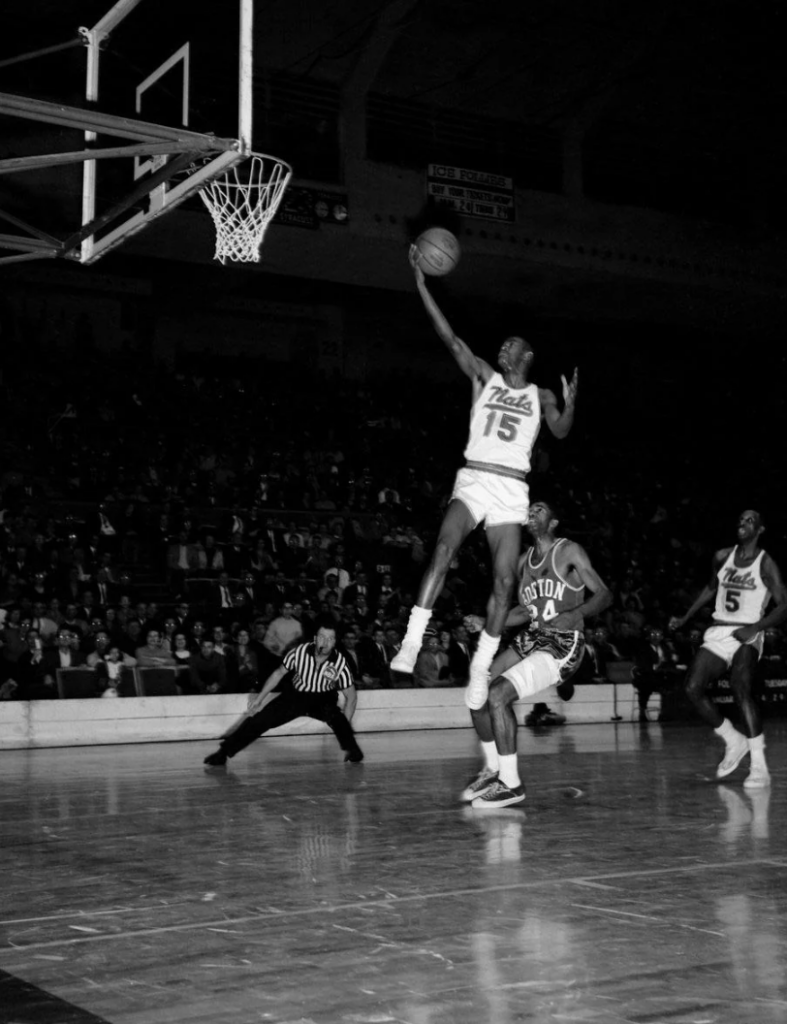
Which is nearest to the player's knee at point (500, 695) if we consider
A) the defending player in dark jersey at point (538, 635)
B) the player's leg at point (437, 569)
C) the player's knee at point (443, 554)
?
the defending player in dark jersey at point (538, 635)

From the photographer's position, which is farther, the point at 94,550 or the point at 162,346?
the point at 162,346

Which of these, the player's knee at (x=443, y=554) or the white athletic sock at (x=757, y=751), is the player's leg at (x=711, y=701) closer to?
the white athletic sock at (x=757, y=751)

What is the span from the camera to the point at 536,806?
8.46 meters

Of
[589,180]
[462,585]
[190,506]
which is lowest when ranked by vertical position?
[462,585]

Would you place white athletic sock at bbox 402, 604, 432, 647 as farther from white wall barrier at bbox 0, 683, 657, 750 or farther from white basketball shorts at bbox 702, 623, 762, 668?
white wall barrier at bbox 0, 683, 657, 750

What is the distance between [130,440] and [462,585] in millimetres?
6220

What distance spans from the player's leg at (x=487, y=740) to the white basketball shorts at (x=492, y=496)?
144 cm

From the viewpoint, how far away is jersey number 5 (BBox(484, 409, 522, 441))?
784 centimetres

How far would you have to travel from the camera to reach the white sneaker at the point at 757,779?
952cm

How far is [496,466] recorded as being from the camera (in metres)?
7.79

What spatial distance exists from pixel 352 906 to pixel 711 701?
5.73 meters

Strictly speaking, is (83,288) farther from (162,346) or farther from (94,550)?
(94,550)

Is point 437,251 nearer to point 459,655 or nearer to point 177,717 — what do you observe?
point 177,717

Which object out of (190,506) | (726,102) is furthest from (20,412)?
(726,102)
